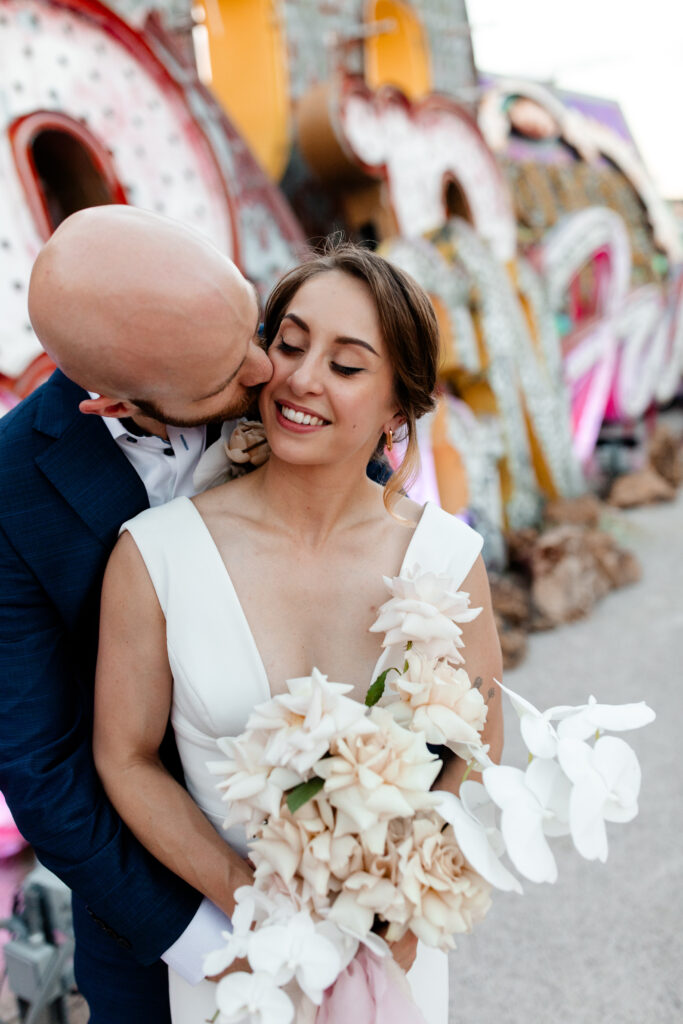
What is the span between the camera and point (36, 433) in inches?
57.7

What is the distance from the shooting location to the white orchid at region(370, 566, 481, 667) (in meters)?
1.37

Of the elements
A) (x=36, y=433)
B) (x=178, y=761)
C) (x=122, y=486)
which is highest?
(x=36, y=433)

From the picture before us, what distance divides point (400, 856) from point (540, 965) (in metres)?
2.20

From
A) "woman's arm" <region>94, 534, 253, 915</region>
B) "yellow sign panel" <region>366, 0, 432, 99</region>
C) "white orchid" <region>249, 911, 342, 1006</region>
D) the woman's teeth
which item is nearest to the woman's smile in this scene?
the woman's teeth

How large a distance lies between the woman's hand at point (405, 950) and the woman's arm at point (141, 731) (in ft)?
0.95

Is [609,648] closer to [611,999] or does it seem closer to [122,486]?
[611,999]

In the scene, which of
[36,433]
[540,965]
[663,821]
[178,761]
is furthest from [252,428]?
[663,821]

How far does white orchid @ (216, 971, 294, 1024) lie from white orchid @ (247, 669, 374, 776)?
30 centimetres

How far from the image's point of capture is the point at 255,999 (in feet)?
3.76

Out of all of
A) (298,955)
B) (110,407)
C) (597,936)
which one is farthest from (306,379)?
(597,936)

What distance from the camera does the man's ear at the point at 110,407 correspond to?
1.28 m

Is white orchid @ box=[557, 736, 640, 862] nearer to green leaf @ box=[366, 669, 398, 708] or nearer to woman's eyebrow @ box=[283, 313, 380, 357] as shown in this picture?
green leaf @ box=[366, 669, 398, 708]

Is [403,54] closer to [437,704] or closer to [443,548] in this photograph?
[443,548]

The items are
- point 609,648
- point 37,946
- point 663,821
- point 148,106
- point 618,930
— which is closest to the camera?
point 37,946
